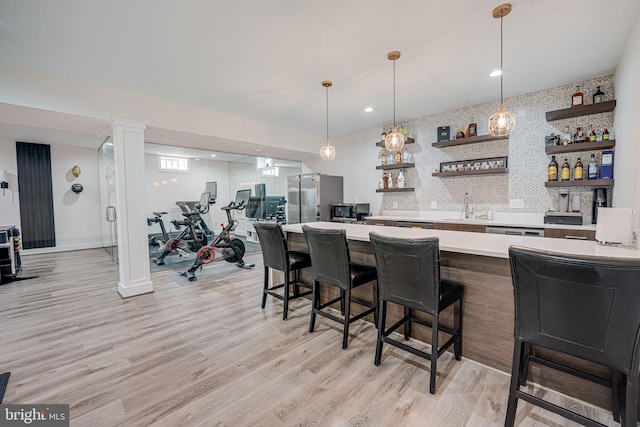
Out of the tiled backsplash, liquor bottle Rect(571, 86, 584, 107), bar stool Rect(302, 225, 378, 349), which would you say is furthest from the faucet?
bar stool Rect(302, 225, 378, 349)

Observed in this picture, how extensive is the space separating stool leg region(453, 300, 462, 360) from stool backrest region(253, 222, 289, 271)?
158cm

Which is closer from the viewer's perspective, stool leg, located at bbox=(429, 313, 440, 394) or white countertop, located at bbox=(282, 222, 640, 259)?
white countertop, located at bbox=(282, 222, 640, 259)

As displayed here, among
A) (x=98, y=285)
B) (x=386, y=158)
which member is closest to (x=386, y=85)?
(x=386, y=158)

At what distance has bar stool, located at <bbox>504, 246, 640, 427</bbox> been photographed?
1.13 metres

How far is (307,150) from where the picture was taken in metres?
5.88

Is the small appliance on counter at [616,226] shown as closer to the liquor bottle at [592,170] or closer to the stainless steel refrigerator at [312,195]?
the liquor bottle at [592,170]

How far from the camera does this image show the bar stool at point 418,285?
5.76 ft

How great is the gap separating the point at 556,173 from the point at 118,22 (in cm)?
499

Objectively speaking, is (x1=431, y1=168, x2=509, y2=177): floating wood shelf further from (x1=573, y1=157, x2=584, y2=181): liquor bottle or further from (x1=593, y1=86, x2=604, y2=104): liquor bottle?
(x1=593, y1=86, x2=604, y2=104): liquor bottle

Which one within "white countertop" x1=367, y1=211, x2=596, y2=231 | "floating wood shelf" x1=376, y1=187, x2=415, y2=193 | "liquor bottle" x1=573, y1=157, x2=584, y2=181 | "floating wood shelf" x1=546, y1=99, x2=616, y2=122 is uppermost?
"floating wood shelf" x1=546, y1=99, x2=616, y2=122

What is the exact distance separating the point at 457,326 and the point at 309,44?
2.72 metres

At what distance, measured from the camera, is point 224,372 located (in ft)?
6.76

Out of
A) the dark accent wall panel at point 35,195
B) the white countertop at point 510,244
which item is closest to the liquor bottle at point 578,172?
the white countertop at point 510,244

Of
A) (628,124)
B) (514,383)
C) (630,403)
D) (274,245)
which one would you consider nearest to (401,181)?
(628,124)
